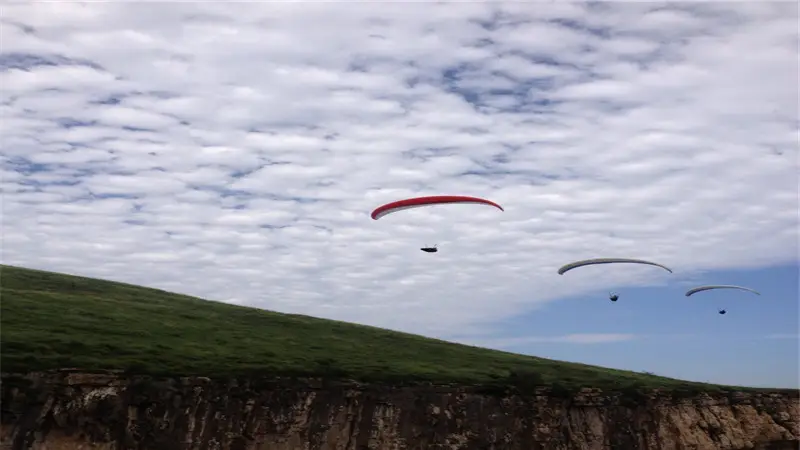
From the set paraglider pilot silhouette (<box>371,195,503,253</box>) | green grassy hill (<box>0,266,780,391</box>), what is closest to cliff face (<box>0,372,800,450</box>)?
green grassy hill (<box>0,266,780,391</box>)

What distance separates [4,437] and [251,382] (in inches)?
614

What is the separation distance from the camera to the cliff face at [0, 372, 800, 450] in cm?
3869

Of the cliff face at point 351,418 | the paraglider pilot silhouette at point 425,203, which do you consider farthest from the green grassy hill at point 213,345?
the paraglider pilot silhouette at point 425,203

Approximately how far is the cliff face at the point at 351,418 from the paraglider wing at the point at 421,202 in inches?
524

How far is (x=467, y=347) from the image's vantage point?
78562mm

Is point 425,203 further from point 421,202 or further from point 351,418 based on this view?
point 351,418

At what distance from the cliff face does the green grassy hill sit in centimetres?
189

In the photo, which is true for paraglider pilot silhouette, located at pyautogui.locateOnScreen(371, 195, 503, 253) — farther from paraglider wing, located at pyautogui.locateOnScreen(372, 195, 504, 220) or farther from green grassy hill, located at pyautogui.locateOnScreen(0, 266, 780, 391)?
green grassy hill, located at pyautogui.locateOnScreen(0, 266, 780, 391)

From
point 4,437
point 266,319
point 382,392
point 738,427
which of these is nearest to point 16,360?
point 4,437

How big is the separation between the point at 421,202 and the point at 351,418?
16.6 meters

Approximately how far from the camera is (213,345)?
54719 millimetres

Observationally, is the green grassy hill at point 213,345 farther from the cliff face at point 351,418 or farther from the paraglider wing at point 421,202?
the paraglider wing at point 421,202

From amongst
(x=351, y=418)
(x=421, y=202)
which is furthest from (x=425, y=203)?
(x=351, y=418)

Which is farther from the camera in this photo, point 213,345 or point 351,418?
point 213,345
